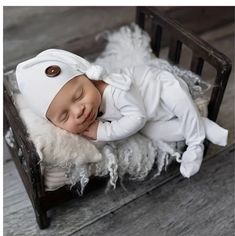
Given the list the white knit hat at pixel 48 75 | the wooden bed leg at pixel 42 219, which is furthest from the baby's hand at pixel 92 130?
the wooden bed leg at pixel 42 219

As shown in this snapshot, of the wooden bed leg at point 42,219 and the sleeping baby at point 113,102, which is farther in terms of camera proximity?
the wooden bed leg at point 42,219

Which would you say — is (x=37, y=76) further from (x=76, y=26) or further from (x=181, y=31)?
(x=76, y=26)

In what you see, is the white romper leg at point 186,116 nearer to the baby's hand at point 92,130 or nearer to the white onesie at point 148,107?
the white onesie at point 148,107

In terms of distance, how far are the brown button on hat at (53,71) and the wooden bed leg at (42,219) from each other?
34cm

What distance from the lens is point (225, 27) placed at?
1.74 m

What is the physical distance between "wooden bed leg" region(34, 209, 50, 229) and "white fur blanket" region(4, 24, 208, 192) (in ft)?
0.39

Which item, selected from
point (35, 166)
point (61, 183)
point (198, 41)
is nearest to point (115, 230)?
point (61, 183)

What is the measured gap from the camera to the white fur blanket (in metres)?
0.89

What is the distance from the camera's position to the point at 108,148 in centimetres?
98

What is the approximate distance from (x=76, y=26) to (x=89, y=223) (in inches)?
36.2

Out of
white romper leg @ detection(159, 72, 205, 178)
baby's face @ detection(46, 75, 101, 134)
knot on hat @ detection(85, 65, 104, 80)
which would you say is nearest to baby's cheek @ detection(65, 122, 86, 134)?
baby's face @ detection(46, 75, 101, 134)

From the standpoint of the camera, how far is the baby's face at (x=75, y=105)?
0.88 m

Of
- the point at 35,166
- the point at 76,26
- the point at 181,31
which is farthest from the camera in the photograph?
the point at 76,26

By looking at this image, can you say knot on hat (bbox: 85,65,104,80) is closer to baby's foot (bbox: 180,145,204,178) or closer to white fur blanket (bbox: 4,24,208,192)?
white fur blanket (bbox: 4,24,208,192)
